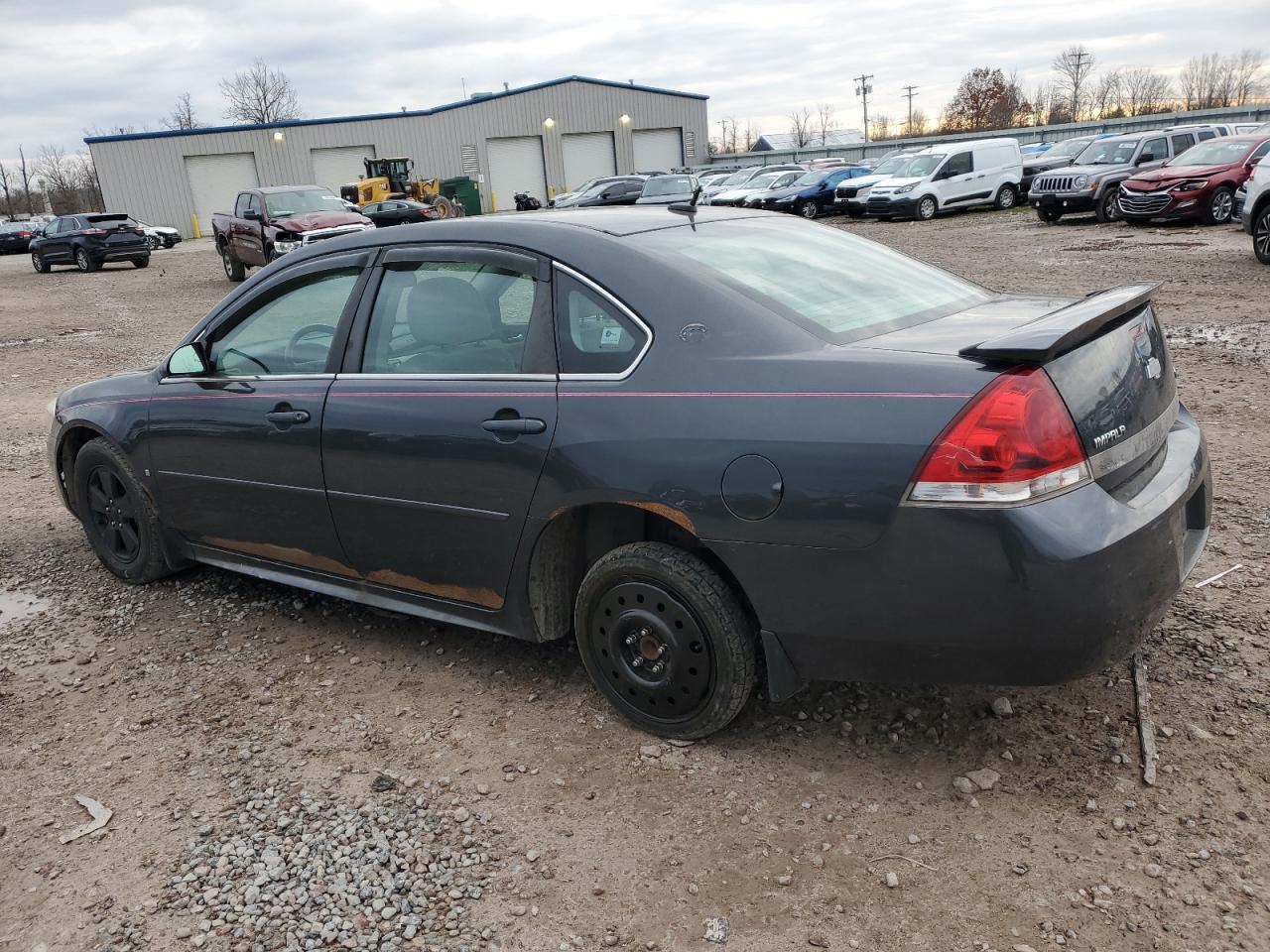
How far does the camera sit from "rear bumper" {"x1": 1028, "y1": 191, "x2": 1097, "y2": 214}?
20.5 meters

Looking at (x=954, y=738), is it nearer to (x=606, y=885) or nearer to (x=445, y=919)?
(x=606, y=885)

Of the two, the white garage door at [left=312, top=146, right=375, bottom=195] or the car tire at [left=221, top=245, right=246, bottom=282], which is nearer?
the car tire at [left=221, top=245, right=246, bottom=282]

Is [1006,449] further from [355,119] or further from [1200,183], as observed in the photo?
A: [355,119]

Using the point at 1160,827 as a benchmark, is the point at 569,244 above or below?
above

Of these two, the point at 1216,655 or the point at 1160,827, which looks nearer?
the point at 1160,827

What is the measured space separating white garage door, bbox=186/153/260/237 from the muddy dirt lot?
49504 mm

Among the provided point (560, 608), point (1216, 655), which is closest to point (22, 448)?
point (560, 608)

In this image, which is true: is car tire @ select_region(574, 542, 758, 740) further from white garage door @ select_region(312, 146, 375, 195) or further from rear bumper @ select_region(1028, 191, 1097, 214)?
white garage door @ select_region(312, 146, 375, 195)

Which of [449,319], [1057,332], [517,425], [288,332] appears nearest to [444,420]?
[517,425]

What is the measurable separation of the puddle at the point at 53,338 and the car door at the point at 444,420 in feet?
41.2

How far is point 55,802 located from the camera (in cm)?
307

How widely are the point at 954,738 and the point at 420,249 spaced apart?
7.79 ft

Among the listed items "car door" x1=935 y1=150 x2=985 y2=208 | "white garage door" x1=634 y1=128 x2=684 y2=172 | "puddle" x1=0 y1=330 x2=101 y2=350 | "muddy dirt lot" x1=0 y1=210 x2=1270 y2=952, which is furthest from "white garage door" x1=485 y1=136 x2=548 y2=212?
"muddy dirt lot" x1=0 y1=210 x2=1270 y2=952

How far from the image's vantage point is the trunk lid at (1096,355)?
2.47m
